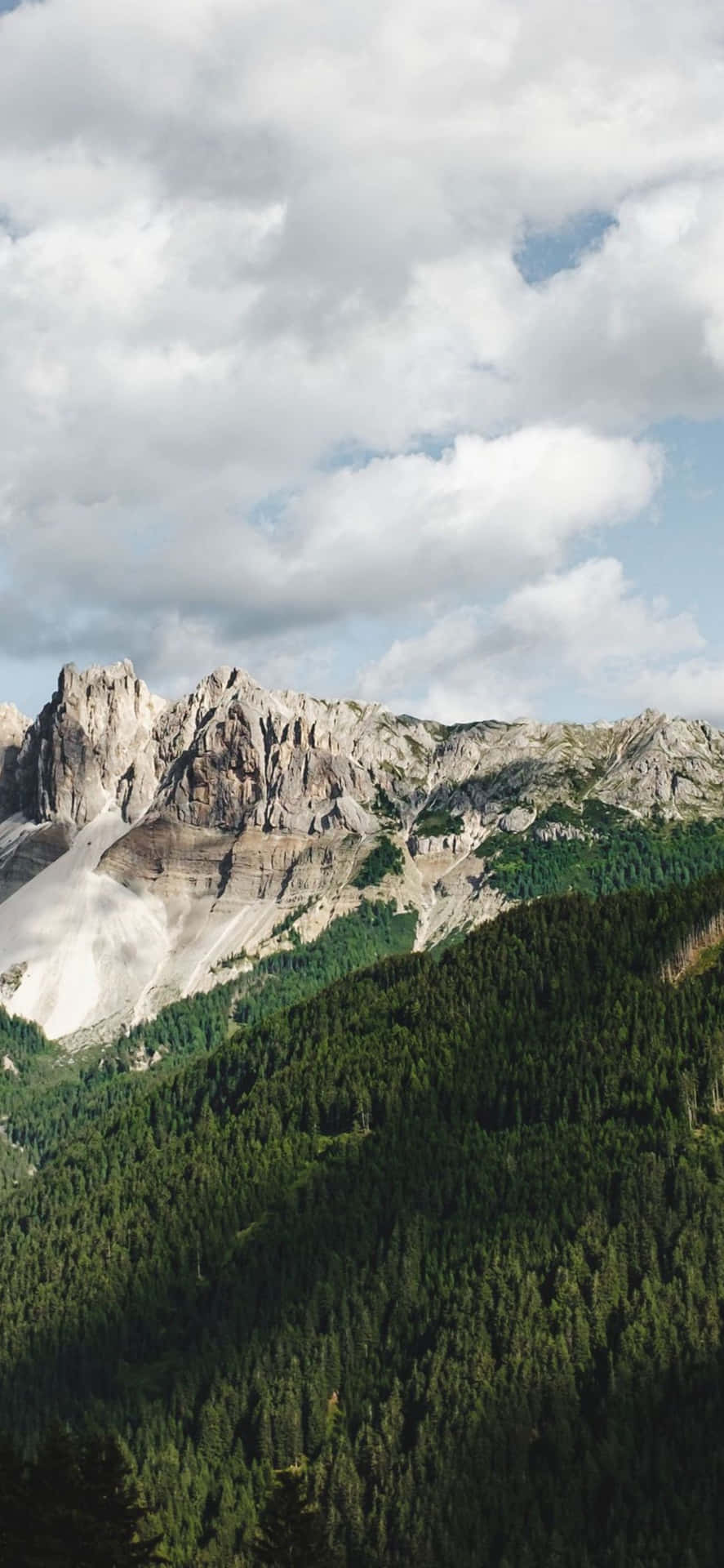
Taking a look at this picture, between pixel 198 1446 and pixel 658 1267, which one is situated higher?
pixel 658 1267

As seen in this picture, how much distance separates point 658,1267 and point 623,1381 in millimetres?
20393

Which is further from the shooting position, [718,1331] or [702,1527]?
[718,1331]

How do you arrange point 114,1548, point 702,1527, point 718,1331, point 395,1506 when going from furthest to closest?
point 718,1331 < point 395,1506 < point 702,1527 < point 114,1548

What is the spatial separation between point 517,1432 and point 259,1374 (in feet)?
118

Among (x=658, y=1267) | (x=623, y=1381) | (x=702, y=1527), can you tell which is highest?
(x=658, y=1267)

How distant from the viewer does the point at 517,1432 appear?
17250 cm

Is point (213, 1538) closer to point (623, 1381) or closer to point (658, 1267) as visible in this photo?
point (623, 1381)

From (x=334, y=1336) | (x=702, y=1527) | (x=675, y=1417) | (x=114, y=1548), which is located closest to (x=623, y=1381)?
(x=675, y=1417)

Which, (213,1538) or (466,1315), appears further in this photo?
(466,1315)

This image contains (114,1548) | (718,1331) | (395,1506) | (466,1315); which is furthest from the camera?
(466,1315)

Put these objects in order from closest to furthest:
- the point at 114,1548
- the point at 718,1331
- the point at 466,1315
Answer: the point at 114,1548 < the point at 718,1331 < the point at 466,1315

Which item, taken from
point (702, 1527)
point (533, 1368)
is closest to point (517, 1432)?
point (533, 1368)

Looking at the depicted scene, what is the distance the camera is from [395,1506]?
168 metres

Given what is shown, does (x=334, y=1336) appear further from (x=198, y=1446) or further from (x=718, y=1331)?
(x=718, y=1331)
